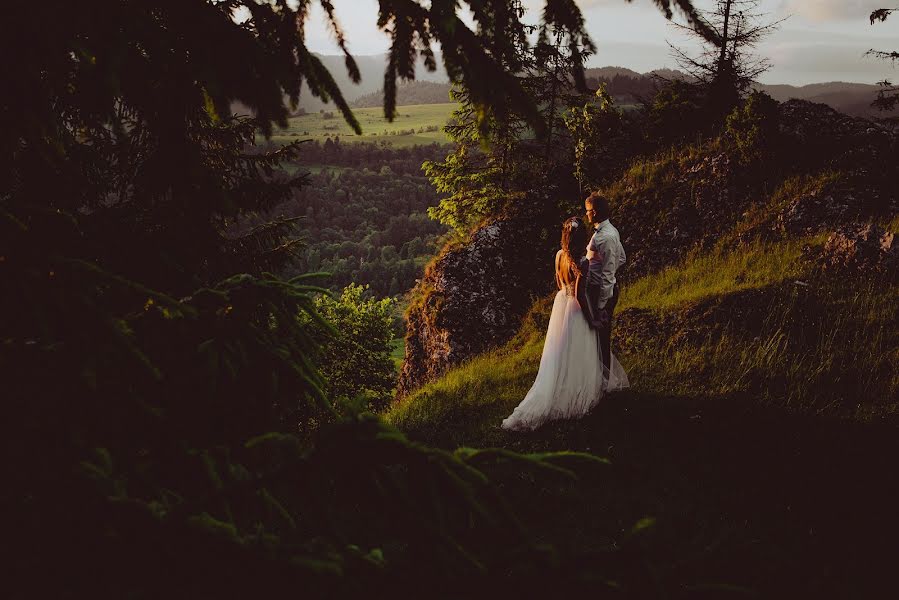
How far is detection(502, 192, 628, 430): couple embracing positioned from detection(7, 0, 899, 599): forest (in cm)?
41

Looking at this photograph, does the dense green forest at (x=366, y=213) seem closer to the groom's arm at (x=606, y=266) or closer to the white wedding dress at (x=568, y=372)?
the white wedding dress at (x=568, y=372)

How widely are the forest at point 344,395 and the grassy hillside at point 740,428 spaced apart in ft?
0.09

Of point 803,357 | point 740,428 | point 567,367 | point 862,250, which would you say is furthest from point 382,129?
point 740,428

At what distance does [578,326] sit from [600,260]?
3.11 feet

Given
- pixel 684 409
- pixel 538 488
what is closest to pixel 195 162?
pixel 538 488

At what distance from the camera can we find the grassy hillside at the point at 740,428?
156 inches

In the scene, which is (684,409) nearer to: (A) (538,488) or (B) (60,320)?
(A) (538,488)

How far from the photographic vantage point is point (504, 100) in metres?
1.95

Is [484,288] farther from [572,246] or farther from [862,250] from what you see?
[862,250]

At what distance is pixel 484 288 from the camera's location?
620 inches

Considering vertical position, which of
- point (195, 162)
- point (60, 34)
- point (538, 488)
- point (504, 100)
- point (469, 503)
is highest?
point (60, 34)

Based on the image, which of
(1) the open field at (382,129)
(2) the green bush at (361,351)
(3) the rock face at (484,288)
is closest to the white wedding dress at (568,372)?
(3) the rock face at (484,288)

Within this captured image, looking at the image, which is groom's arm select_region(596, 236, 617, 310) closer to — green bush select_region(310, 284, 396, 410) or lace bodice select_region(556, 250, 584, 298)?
lace bodice select_region(556, 250, 584, 298)

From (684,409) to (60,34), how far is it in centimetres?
710
